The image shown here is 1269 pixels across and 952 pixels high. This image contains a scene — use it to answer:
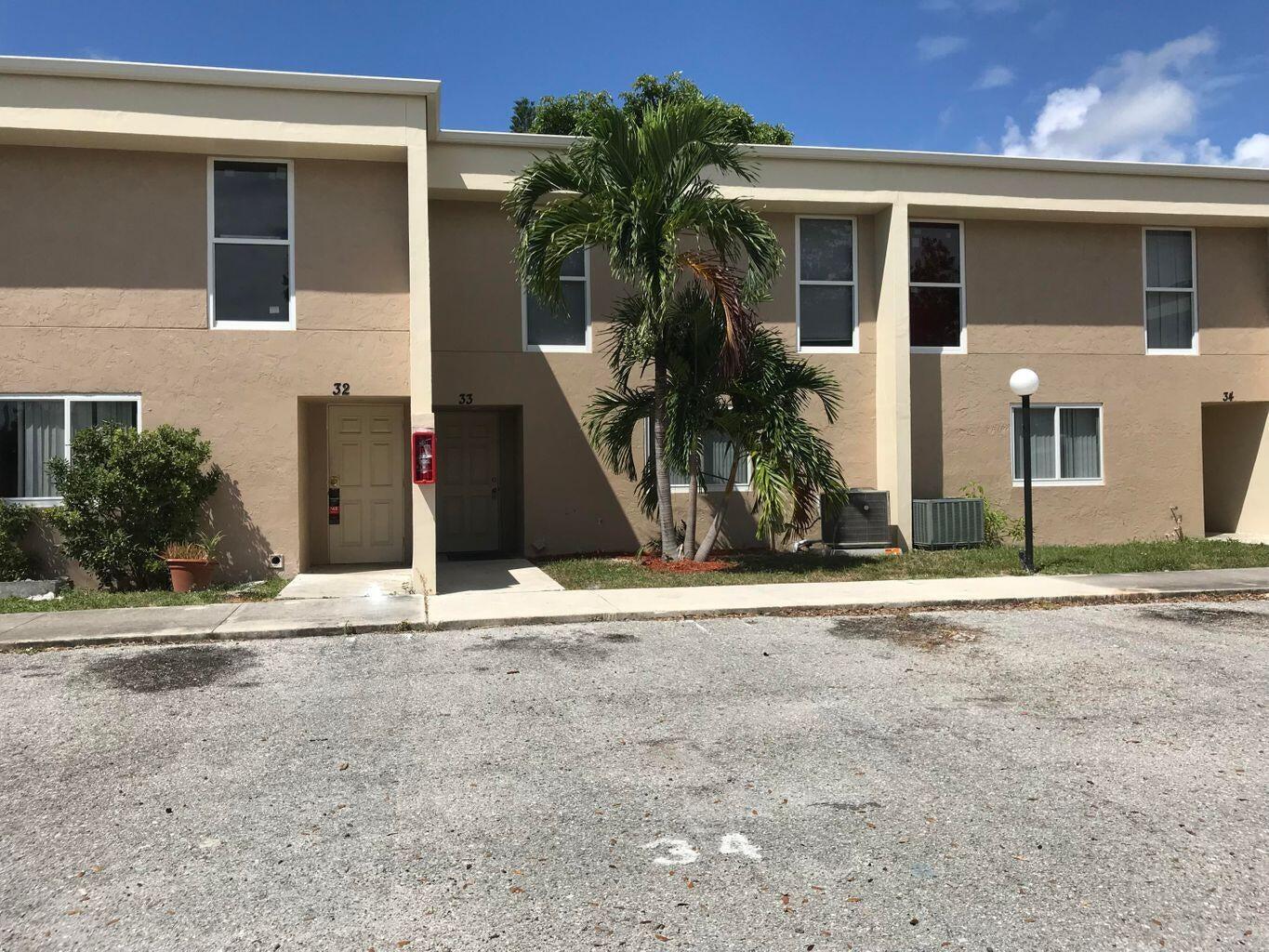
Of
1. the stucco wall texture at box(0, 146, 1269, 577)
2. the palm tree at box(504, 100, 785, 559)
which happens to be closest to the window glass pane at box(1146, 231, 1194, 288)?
the stucco wall texture at box(0, 146, 1269, 577)

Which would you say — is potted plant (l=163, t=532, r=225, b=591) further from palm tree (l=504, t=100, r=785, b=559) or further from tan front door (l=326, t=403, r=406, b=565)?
palm tree (l=504, t=100, r=785, b=559)

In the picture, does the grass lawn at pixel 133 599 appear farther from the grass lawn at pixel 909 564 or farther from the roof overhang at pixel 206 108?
the roof overhang at pixel 206 108

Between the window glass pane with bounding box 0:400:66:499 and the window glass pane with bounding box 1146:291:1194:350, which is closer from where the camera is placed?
the window glass pane with bounding box 0:400:66:499

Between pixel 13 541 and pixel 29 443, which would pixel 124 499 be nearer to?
pixel 13 541

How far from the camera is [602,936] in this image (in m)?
3.29

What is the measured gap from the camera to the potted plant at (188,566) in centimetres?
1091

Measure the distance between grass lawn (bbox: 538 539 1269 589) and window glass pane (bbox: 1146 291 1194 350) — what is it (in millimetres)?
3647

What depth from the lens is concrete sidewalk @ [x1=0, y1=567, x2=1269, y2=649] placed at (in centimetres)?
859

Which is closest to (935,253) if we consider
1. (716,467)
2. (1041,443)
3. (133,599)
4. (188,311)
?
(1041,443)

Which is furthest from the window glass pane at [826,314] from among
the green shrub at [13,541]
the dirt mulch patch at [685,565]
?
the green shrub at [13,541]

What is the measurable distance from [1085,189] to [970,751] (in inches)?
495

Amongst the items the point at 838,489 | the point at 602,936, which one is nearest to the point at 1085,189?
the point at 838,489

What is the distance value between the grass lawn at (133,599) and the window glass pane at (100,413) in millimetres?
1999

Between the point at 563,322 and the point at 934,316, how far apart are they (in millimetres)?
5836
